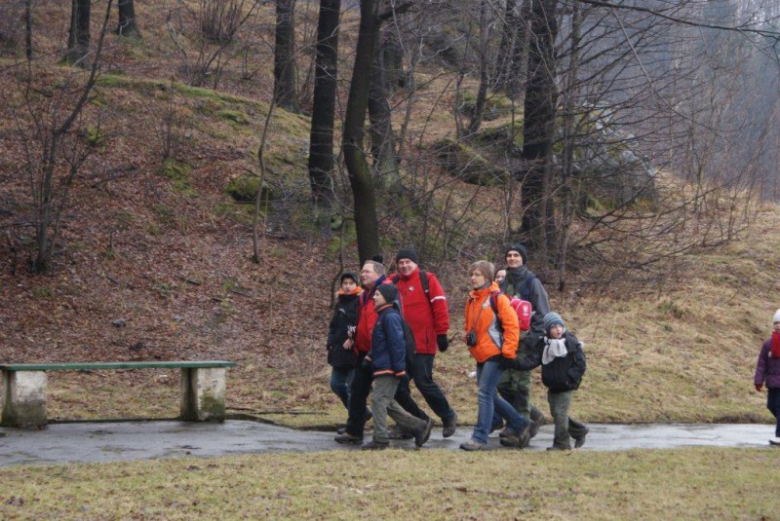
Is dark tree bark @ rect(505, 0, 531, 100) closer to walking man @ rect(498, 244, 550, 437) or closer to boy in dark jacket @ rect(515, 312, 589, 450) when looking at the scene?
walking man @ rect(498, 244, 550, 437)

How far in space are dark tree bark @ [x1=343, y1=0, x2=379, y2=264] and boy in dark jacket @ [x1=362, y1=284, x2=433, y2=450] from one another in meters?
4.67

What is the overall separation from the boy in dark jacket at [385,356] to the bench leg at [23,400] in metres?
3.59

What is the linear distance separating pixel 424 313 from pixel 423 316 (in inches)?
1.3

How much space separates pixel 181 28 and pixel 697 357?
75.1 feet

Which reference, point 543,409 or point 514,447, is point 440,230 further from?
point 514,447

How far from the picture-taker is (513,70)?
21.1 metres

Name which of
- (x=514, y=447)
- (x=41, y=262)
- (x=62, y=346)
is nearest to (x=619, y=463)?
(x=514, y=447)

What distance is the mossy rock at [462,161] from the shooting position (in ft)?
65.5

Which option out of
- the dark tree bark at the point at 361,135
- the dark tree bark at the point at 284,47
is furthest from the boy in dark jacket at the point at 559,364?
the dark tree bark at the point at 284,47

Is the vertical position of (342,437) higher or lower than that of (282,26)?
lower

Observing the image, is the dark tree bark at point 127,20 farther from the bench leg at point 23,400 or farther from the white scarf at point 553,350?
the white scarf at point 553,350

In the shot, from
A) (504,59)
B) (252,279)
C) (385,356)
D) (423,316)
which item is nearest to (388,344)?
(385,356)

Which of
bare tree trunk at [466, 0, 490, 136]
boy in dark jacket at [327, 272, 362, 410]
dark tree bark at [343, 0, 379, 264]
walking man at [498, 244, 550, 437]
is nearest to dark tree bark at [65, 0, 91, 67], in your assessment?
bare tree trunk at [466, 0, 490, 136]

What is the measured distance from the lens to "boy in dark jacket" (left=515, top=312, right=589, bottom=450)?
401 inches
